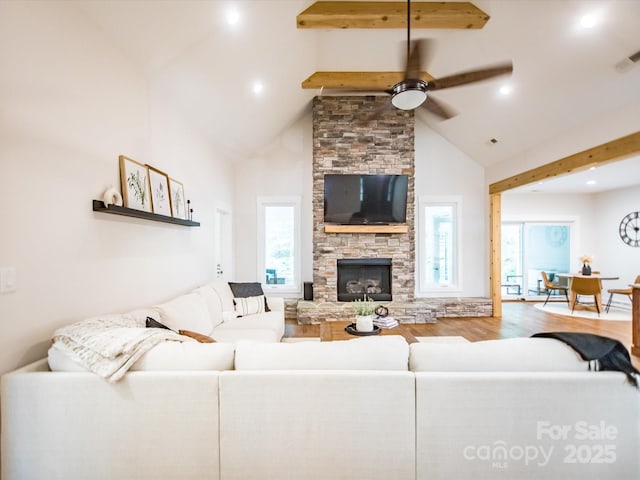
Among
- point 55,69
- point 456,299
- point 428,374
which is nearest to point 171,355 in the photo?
point 428,374

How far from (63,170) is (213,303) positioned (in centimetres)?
202

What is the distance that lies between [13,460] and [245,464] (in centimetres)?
111

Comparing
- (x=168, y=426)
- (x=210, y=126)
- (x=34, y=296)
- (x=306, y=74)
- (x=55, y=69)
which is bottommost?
(x=168, y=426)

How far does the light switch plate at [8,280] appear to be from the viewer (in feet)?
5.06

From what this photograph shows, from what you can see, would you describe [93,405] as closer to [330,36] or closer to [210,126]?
[210,126]

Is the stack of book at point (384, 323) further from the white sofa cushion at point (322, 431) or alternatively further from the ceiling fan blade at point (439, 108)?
the ceiling fan blade at point (439, 108)

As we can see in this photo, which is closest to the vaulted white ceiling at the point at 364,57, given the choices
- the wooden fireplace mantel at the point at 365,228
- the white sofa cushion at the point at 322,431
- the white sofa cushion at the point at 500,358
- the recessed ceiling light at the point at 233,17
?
the recessed ceiling light at the point at 233,17

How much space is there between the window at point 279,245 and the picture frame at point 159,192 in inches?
111

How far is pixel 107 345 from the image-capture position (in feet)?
4.95

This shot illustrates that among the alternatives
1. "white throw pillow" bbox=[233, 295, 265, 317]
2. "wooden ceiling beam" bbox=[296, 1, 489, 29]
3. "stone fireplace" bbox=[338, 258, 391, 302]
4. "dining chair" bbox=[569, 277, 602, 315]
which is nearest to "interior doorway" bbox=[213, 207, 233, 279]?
"white throw pillow" bbox=[233, 295, 265, 317]

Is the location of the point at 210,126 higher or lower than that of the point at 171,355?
higher

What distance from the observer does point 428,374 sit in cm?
149

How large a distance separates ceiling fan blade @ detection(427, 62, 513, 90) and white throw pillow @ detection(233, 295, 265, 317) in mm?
3139

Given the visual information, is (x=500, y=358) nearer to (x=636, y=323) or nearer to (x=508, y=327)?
(x=636, y=323)
